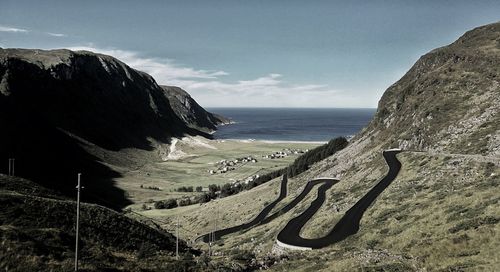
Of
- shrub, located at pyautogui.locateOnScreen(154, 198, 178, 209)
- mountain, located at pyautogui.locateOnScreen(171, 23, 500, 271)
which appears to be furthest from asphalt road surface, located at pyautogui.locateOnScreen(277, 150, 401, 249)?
shrub, located at pyautogui.locateOnScreen(154, 198, 178, 209)

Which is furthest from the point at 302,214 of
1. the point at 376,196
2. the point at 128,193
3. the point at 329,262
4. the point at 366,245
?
the point at 128,193

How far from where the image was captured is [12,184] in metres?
51.4

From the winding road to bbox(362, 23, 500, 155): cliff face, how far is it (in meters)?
7.87

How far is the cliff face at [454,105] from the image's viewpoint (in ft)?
195

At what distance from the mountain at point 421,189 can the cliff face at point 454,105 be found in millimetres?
256

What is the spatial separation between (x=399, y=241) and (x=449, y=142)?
120ft

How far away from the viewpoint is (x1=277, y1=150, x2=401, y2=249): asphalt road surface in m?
41.0

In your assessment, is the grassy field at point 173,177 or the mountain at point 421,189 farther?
the grassy field at point 173,177

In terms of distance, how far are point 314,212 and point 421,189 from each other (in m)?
16.3

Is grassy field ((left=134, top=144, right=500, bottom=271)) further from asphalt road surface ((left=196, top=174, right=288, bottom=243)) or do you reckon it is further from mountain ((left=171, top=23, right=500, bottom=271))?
asphalt road surface ((left=196, top=174, right=288, bottom=243))

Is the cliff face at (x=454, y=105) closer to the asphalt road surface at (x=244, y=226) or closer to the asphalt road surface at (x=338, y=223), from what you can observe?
the asphalt road surface at (x=338, y=223)

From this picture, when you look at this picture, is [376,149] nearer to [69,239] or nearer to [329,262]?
[329,262]

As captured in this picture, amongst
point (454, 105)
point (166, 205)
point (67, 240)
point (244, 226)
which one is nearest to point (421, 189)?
point (244, 226)

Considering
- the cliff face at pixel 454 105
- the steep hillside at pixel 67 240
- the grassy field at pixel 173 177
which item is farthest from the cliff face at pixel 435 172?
the grassy field at pixel 173 177
